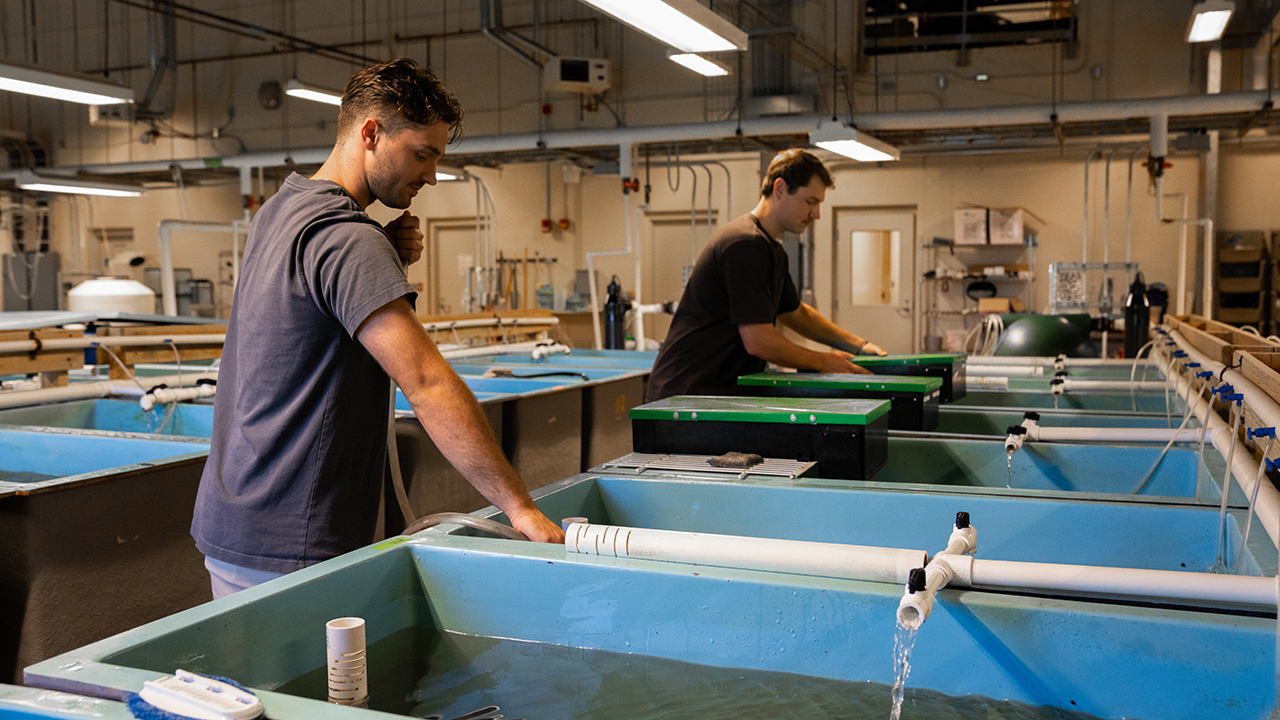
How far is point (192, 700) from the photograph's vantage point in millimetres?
719

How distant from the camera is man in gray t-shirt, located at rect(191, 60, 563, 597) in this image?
3.98 feet

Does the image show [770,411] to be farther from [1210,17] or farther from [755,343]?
[1210,17]

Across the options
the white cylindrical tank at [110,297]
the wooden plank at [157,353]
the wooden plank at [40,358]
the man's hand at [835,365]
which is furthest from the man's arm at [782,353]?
the white cylindrical tank at [110,297]

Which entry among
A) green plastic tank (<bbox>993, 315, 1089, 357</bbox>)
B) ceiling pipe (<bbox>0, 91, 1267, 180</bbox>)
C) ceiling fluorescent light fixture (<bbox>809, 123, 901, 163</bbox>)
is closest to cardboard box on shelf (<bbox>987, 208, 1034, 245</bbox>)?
ceiling pipe (<bbox>0, 91, 1267, 180</bbox>)

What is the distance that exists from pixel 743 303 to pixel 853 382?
1.19 ft

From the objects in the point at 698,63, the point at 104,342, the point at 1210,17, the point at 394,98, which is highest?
the point at 1210,17

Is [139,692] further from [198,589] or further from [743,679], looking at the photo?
[198,589]

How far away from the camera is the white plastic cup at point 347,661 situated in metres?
0.94

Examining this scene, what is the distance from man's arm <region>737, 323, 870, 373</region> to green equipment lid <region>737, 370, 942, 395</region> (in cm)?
6

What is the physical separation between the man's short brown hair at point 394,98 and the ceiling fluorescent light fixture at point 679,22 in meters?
1.28

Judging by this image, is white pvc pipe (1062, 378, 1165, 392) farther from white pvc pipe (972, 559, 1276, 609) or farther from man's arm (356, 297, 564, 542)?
man's arm (356, 297, 564, 542)

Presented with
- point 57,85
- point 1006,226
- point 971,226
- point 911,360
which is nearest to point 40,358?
point 57,85

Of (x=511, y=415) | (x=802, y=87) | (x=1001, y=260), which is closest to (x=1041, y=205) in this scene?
(x=1001, y=260)

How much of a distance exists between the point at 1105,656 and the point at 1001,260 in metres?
8.28
